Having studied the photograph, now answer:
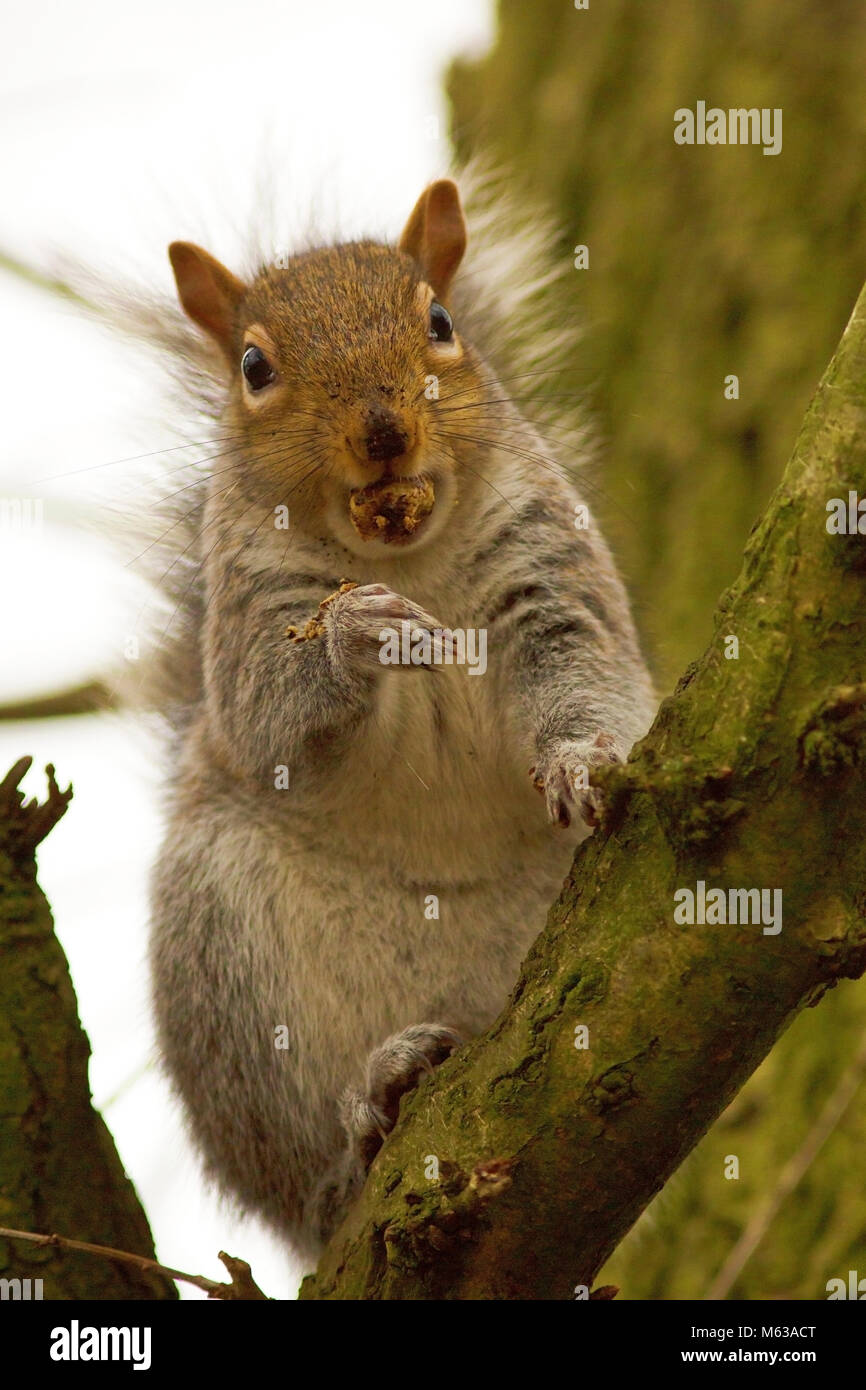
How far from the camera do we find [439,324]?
269 centimetres

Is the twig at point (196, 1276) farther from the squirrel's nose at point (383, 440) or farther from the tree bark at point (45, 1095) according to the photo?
the squirrel's nose at point (383, 440)

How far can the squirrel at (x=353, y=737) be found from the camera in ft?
8.24

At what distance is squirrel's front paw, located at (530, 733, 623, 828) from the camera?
6.87 feet

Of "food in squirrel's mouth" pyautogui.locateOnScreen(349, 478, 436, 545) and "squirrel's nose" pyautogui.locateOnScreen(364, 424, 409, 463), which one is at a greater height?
"squirrel's nose" pyautogui.locateOnScreen(364, 424, 409, 463)

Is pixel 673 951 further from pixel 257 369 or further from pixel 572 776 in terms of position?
pixel 257 369

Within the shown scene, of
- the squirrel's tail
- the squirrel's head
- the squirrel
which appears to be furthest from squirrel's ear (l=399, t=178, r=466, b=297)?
the squirrel's tail

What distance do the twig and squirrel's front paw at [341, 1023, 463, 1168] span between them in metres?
0.35

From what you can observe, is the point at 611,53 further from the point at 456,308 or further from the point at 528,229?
the point at 456,308

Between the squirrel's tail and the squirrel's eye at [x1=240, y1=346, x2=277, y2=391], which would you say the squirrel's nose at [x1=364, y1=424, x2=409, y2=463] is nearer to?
the squirrel's eye at [x1=240, y1=346, x2=277, y2=391]

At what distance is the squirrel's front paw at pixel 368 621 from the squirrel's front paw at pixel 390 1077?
2.04 ft

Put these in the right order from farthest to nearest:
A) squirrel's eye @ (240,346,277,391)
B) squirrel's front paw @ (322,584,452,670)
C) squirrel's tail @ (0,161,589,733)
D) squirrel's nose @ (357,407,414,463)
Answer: squirrel's tail @ (0,161,589,733) → squirrel's eye @ (240,346,277,391) → squirrel's nose @ (357,407,414,463) → squirrel's front paw @ (322,584,452,670)

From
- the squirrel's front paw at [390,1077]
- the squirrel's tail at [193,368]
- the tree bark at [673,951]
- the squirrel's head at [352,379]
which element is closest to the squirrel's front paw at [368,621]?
the squirrel's head at [352,379]

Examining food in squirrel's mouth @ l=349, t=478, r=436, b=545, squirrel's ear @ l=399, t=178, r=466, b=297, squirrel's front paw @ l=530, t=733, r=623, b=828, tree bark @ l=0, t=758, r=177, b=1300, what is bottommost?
tree bark @ l=0, t=758, r=177, b=1300

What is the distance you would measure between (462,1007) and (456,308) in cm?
166
